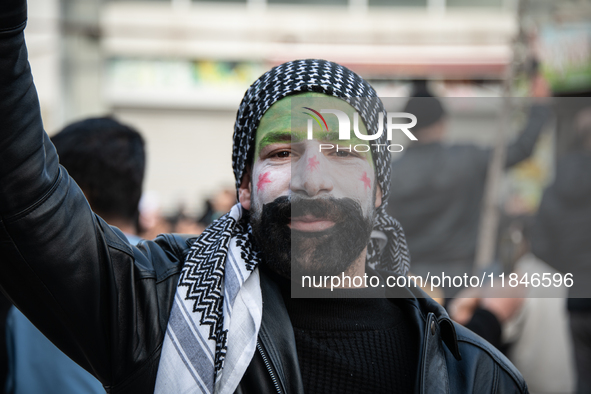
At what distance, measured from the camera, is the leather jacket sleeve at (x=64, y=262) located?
1222 millimetres

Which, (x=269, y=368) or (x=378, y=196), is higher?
(x=378, y=196)

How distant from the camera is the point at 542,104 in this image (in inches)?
177

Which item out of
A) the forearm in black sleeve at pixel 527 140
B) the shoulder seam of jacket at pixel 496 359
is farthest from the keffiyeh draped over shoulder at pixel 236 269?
the forearm in black sleeve at pixel 527 140

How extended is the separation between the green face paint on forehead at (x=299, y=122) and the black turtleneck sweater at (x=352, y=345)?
0.47 meters

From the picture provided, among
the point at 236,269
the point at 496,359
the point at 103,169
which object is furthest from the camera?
the point at 103,169

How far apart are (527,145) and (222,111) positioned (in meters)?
12.1

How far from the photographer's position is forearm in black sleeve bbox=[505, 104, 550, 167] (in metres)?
4.21

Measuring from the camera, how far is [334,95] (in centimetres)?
182

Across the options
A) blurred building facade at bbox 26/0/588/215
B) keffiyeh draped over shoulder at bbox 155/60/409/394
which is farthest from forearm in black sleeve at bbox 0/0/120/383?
blurred building facade at bbox 26/0/588/215

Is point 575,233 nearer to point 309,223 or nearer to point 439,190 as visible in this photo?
point 439,190

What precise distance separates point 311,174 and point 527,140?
308cm

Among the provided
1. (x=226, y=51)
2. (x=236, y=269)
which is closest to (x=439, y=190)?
(x=236, y=269)

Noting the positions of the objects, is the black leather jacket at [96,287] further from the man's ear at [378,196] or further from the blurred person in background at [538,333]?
the blurred person in background at [538,333]

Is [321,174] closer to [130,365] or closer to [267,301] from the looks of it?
[267,301]
